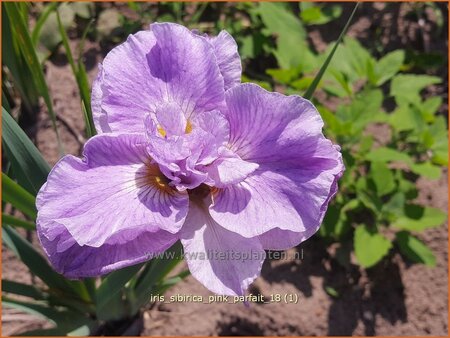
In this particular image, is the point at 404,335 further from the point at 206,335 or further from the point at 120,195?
the point at 120,195

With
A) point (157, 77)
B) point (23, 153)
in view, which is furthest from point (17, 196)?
point (157, 77)

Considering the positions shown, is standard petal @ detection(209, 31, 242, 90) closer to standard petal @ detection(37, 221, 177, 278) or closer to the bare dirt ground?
standard petal @ detection(37, 221, 177, 278)

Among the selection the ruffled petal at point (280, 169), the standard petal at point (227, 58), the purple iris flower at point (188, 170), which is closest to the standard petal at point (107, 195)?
the purple iris flower at point (188, 170)

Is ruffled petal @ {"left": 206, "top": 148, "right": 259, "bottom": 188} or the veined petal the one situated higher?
the veined petal

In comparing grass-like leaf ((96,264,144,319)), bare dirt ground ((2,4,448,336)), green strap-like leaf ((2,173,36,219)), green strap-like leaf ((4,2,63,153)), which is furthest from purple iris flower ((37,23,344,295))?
bare dirt ground ((2,4,448,336))

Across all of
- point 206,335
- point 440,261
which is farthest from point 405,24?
point 206,335

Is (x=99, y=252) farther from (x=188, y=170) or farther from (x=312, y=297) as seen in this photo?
(x=312, y=297)
